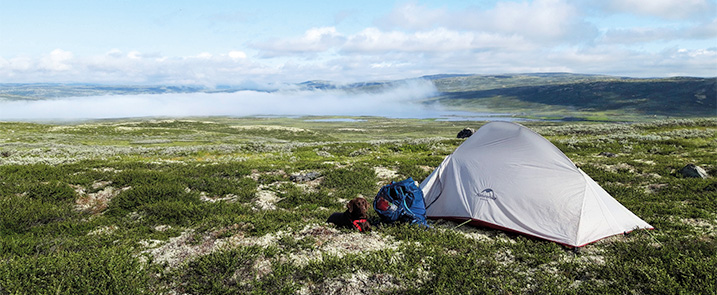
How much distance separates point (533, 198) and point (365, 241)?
17.6ft

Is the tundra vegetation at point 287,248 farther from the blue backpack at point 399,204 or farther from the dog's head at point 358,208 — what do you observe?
the dog's head at point 358,208

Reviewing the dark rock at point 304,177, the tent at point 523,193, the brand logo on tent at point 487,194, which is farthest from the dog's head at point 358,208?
the dark rock at point 304,177

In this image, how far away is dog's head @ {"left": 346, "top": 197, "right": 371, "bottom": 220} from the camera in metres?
10.1

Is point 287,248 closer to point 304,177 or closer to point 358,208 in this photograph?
point 358,208

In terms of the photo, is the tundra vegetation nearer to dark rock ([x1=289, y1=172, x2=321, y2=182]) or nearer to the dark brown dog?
the dark brown dog

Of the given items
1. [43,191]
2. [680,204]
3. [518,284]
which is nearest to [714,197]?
[680,204]

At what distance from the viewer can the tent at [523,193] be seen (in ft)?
33.3

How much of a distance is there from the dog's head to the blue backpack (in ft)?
3.11

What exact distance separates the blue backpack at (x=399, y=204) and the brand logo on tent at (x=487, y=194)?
1.98m

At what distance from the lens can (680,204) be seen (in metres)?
13.2

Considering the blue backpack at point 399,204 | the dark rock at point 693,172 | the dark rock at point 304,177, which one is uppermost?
the blue backpack at point 399,204

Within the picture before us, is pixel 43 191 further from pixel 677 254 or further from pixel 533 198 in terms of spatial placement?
pixel 677 254

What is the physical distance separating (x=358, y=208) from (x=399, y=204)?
149 cm

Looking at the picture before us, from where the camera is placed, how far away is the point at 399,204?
11.0 m
